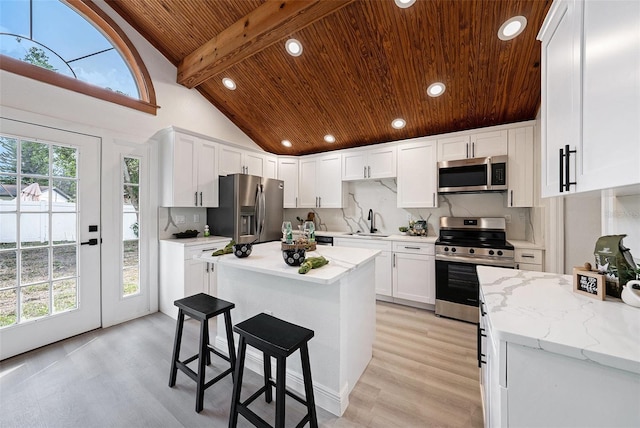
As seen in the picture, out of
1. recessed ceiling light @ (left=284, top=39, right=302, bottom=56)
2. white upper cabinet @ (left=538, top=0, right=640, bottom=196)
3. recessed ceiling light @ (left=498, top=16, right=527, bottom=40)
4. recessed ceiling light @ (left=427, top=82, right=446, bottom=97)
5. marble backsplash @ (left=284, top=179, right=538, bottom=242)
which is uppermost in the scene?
recessed ceiling light @ (left=284, top=39, right=302, bottom=56)

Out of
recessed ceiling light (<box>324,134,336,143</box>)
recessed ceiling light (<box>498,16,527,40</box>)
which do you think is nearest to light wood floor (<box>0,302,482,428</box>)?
recessed ceiling light (<box>498,16,527,40</box>)

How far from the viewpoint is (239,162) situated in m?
3.91

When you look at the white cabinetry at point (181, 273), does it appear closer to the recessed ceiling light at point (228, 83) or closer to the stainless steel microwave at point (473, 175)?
the recessed ceiling light at point (228, 83)

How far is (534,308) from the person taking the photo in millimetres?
1051

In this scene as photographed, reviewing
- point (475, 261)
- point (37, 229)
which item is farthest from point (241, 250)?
point (475, 261)

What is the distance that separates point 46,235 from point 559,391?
3.92 metres

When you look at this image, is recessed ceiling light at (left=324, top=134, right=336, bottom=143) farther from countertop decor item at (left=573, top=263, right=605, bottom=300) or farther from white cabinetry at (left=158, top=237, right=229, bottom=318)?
countertop decor item at (left=573, top=263, right=605, bottom=300)

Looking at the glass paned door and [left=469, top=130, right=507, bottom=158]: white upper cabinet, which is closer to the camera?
the glass paned door

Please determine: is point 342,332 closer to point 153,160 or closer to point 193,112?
point 153,160

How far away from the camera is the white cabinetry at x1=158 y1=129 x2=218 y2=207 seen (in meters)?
3.13

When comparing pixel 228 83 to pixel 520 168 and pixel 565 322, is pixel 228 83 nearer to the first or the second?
pixel 520 168

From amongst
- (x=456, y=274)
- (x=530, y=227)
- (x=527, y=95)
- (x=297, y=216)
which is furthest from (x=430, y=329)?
(x=297, y=216)

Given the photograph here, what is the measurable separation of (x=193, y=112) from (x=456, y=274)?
14.3ft

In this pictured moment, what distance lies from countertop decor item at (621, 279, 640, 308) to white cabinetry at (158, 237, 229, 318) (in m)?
3.34
